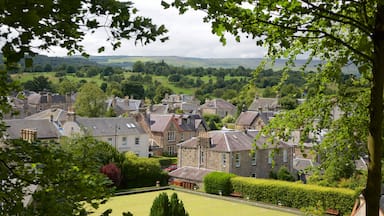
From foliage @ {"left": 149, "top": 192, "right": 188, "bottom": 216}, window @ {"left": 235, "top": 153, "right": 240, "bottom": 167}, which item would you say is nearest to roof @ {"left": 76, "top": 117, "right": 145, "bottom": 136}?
window @ {"left": 235, "top": 153, "right": 240, "bottom": 167}

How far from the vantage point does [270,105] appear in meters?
94.5

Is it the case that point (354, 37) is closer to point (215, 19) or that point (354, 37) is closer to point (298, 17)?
point (298, 17)

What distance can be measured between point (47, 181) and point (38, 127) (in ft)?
150

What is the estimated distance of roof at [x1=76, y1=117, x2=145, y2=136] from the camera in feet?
163

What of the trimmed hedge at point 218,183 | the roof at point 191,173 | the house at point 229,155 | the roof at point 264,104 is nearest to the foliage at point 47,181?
the trimmed hedge at point 218,183

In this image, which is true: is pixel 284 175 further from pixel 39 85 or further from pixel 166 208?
pixel 39 85

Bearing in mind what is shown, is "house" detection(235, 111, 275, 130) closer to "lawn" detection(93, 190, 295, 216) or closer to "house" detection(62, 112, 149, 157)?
"house" detection(62, 112, 149, 157)

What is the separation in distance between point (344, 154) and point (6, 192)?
4892 millimetres

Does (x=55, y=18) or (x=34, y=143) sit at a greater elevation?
(x=55, y=18)

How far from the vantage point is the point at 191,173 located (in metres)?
42.9

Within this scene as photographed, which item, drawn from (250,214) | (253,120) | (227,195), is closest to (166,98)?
(253,120)

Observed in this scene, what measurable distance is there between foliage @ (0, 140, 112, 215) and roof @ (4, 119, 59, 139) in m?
43.6

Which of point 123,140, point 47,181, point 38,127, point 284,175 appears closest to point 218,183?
point 284,175

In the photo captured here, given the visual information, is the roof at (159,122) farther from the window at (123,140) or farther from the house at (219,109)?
the house at (219,109)
